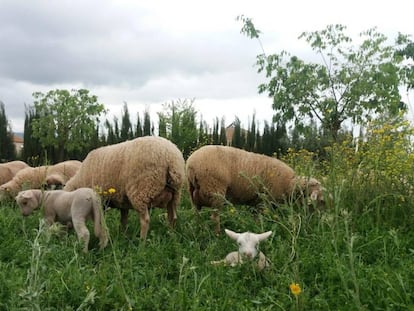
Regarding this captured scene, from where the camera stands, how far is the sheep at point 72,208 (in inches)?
200

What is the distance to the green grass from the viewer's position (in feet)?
11.0

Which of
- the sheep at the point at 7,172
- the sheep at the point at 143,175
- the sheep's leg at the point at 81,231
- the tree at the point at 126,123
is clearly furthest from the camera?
the tree at the point at 126,123

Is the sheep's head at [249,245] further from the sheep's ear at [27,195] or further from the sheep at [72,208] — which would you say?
the sheep's ear at [27,195]

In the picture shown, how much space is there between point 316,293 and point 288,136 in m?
22.5

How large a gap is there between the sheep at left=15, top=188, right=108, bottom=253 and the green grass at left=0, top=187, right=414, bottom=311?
0.22 meters

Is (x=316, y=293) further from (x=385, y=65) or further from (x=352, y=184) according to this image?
(x=385, y=65)

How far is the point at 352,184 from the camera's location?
575 cm

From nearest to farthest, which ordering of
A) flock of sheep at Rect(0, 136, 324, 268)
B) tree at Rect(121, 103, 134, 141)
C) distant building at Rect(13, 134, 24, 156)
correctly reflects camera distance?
1. flock of sheep at Rect(0, 136, 324, 268)
2. tree at Rect(121, 103, 134, 141)
3. distant building at Rect(13, 134, 24, 156)

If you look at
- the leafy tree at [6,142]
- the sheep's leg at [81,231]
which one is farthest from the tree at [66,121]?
the sheep's leg at [81,231]

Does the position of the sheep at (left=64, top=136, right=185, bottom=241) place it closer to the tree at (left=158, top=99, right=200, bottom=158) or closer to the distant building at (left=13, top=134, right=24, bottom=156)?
the tree at (left=158, top=99, right=200, bottom=158)

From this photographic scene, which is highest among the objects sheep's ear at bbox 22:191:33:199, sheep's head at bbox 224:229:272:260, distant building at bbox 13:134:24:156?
sheep's ear at bbox 22:191:33:199

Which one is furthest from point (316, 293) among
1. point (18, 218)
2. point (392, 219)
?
point (18, 218)

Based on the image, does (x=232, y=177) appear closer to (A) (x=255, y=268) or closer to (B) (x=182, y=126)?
(A) (x=255, y=268)

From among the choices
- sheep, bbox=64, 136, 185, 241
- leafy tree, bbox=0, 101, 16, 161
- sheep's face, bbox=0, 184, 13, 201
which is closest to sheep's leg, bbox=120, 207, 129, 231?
sheep, bbox=64, 136, 185, 241
